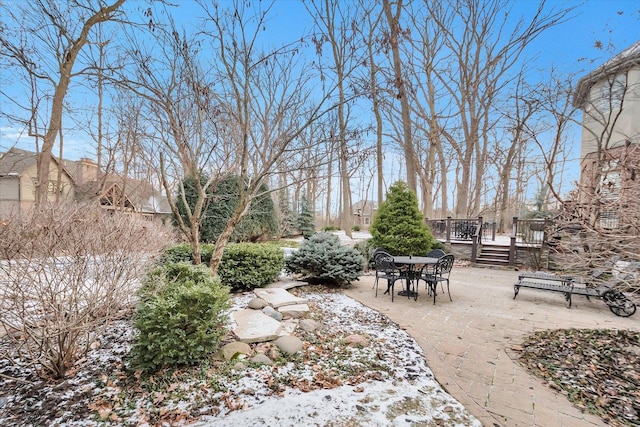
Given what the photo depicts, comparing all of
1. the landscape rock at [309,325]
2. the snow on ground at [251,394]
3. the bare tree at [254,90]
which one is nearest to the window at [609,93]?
the bare tree at [254,90]

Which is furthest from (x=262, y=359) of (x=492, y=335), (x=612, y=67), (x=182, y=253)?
(x=612, y=67)

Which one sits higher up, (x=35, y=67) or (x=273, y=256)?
(x=35, y=67)

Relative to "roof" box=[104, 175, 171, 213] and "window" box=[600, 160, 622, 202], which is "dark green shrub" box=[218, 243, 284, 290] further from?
"roof" box=[104, 175, 171, 213]

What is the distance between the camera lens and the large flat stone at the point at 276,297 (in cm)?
488

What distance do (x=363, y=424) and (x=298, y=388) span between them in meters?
0.70

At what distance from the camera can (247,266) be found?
19.4 ft

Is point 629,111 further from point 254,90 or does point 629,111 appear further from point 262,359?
point 262,359

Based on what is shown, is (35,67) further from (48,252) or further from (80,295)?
(80,295)

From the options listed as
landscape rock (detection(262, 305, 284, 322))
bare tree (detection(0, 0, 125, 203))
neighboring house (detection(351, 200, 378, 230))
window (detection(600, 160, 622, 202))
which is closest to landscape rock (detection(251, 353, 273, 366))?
landscape rock (detection(262, 305, 284, 322))

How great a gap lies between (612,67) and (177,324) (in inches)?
604

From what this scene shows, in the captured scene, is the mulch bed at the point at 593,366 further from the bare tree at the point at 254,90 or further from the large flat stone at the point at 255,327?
the bare tree at the point at 254,90

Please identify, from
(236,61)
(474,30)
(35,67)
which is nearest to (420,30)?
(474,30)

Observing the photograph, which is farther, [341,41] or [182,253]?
[182,253]

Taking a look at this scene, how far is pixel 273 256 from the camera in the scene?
6285mm
